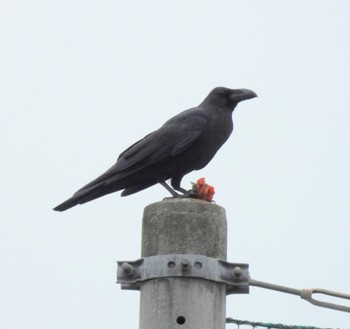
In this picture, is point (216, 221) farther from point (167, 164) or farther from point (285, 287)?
point (167, 164)

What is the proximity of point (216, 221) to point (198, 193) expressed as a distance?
75 cm

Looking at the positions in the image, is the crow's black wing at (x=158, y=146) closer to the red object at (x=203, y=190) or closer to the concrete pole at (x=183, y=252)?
the red object at (x=203, y=190)

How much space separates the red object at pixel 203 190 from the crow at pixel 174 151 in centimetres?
159

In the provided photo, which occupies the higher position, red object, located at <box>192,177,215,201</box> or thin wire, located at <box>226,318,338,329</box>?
red object, located at <box>192,177,215,201</box>

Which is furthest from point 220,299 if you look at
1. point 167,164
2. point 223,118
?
point 223,118

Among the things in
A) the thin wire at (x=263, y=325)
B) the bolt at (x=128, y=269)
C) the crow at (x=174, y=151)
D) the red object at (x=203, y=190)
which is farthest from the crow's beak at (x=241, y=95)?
the bolt at (x=128, y=269)

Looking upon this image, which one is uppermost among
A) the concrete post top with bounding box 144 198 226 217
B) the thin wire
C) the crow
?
the crow

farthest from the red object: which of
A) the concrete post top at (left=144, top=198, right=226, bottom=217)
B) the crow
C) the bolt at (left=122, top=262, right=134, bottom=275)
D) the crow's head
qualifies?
the crow's head

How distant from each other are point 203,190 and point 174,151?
245 cm

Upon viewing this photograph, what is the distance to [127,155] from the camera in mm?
8562

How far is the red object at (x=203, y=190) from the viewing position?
607cm

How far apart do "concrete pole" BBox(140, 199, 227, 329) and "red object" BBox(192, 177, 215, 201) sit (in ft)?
2.06

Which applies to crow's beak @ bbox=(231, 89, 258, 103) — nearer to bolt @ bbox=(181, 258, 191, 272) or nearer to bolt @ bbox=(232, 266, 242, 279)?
bolt @ bbox=(232, 266, 242, 279)

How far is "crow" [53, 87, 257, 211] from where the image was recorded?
8.26m
